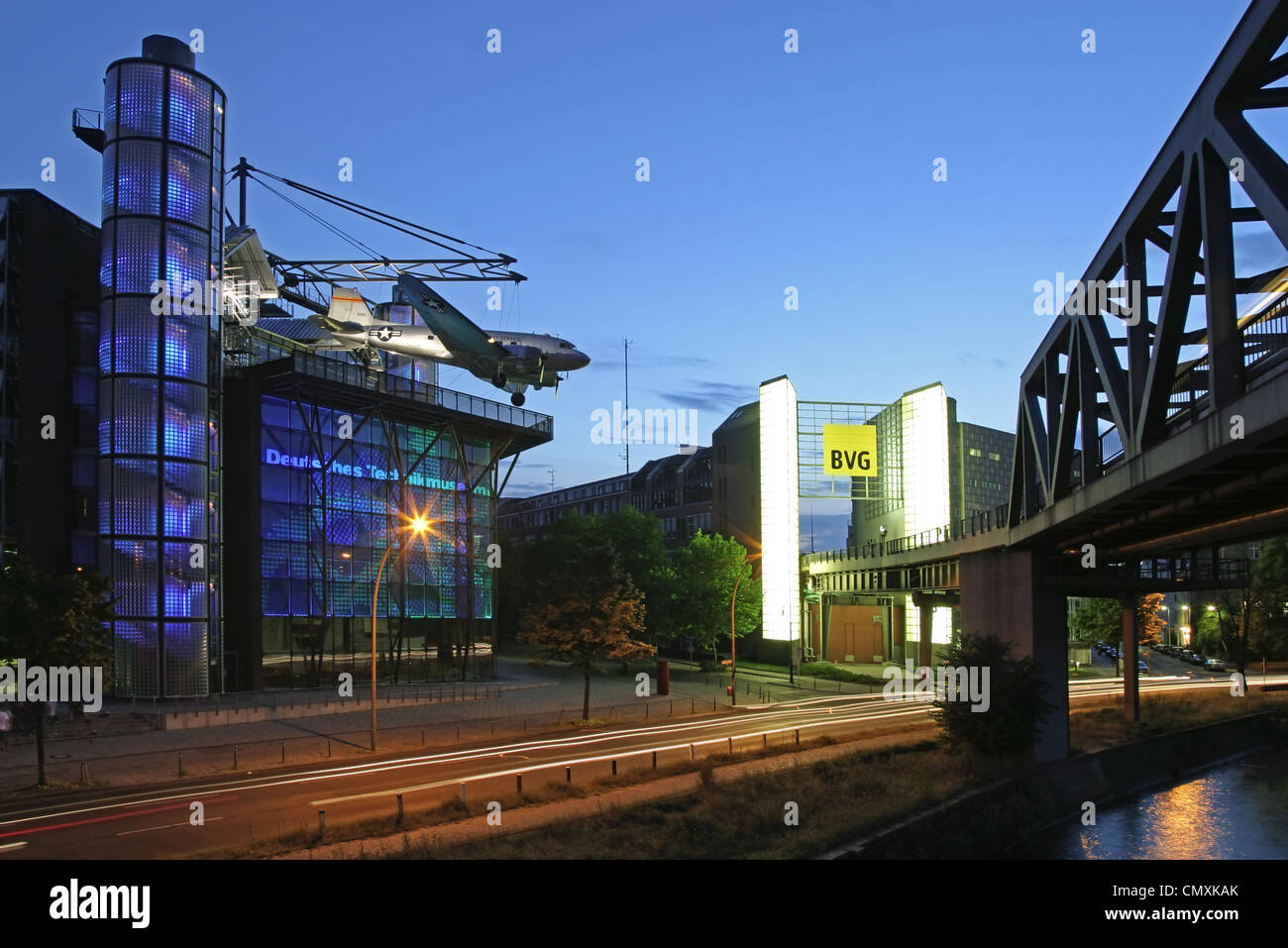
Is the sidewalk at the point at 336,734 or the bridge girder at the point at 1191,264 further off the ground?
the bridge girder at the point at 1191,264

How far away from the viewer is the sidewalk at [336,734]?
2978 centimetres

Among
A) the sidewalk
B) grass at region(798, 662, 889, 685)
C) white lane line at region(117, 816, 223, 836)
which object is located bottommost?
grass at region(798, 662, 889, 685)

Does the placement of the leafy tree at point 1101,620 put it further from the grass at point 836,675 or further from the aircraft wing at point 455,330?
the aircraft wing at point 455,330

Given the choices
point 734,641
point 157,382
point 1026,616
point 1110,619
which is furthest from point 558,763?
point 1110,619

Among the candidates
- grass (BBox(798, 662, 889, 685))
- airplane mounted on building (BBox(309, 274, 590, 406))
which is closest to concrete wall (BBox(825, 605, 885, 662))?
grass (BBox(798, 662, 889, 685))

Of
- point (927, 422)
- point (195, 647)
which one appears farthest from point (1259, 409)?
point (927, 422)

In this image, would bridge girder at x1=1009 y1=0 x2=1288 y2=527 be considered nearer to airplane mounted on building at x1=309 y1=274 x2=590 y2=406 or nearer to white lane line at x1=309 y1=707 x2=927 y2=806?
white lane line at x1=309 y1=707 x2=927 y2=806

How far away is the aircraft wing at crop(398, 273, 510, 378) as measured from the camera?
5397cm

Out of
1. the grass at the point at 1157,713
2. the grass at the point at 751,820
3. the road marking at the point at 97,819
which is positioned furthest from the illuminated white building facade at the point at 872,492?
the road marking at the point at 97,819

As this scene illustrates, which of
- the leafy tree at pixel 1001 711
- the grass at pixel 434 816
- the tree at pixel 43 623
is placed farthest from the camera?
the leafy tree at pixel 1001 711

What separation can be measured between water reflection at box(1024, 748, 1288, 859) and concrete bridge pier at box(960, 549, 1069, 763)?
3.13 metres

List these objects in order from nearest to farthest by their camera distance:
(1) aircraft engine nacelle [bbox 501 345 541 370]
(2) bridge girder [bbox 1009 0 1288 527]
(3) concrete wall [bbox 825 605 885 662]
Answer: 1. (2) bridge girder [bbox 1009 0 1288 527]
2. (1) aircraft engine nacelle [bbox 501 345 541 370]
3. (3) concrete wall [bbox 825 605 885 662]

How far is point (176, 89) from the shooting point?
44.8 metres
